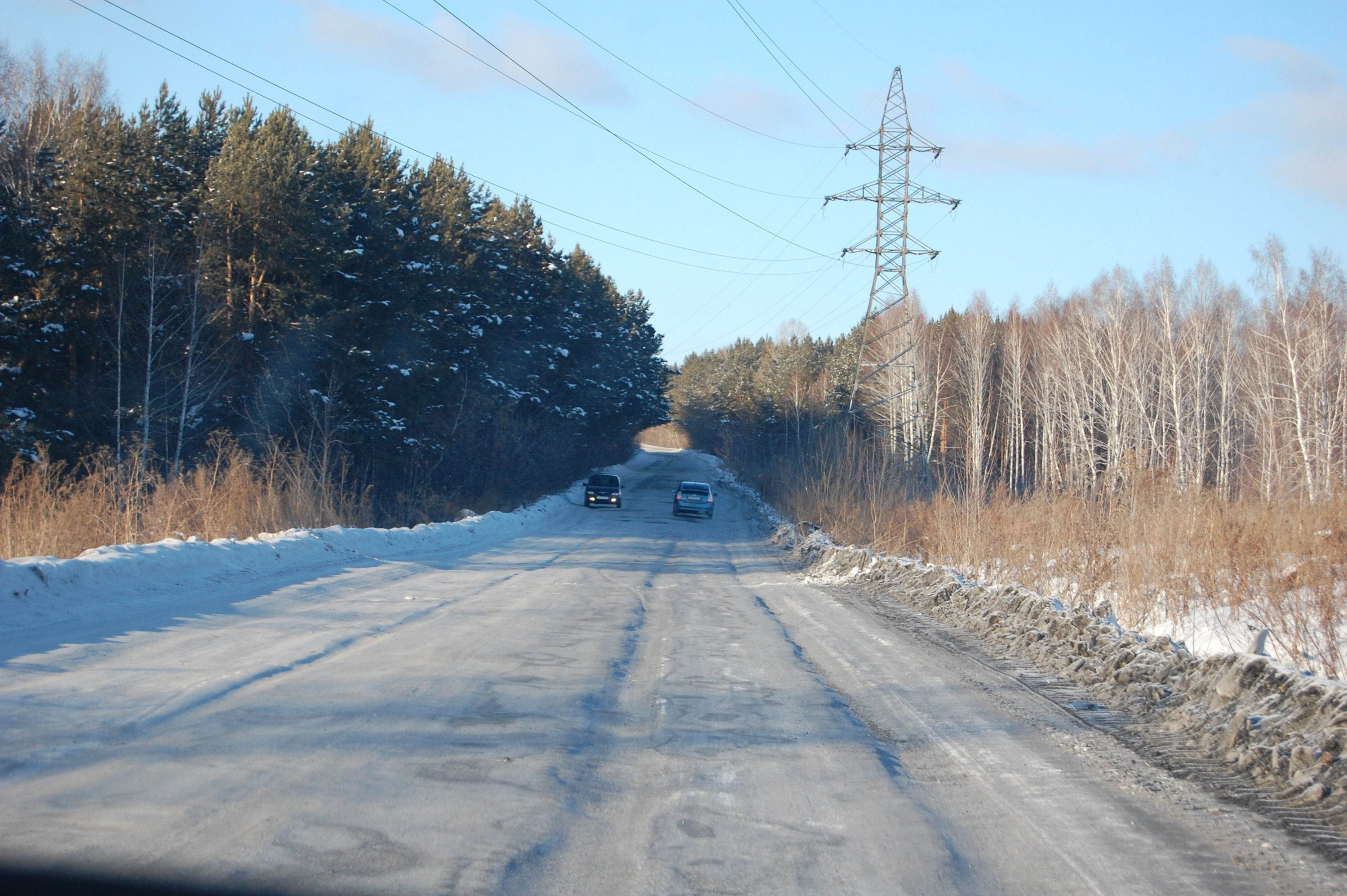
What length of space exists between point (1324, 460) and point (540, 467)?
35.8 metres

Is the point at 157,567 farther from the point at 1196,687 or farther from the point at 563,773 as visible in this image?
the point at 1196,687

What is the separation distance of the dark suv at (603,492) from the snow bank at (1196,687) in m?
32.2

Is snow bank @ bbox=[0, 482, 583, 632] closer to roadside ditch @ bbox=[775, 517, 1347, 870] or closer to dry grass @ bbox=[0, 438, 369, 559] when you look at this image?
dry grass @ bbox=[0, 438, 369, 559]

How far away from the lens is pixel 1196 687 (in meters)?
6.86

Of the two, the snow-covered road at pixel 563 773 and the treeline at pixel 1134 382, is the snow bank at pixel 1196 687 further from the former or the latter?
the treeline at pixel 1134 382

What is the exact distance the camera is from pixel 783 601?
1433 cm

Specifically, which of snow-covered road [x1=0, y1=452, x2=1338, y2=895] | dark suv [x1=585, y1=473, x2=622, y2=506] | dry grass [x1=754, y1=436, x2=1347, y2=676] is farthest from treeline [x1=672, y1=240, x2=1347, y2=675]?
dark suv [x1=585, y1=473, x2=622, y2=506]

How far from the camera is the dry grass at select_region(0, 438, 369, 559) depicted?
12.7 m

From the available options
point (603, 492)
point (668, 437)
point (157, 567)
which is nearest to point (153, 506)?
point (157, 567)

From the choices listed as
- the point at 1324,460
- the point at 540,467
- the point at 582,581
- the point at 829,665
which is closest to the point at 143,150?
the point at 582,581

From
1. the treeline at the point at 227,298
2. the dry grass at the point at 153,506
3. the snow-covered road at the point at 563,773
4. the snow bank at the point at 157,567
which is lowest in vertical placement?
the snow-covered road at the point at 563,773

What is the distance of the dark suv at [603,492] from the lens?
4409 centimetres

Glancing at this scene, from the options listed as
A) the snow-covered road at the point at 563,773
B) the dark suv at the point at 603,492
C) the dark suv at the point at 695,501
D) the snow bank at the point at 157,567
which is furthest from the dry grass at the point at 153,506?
the dark suv at the point at 603,492

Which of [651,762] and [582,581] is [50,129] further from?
[651,762]
